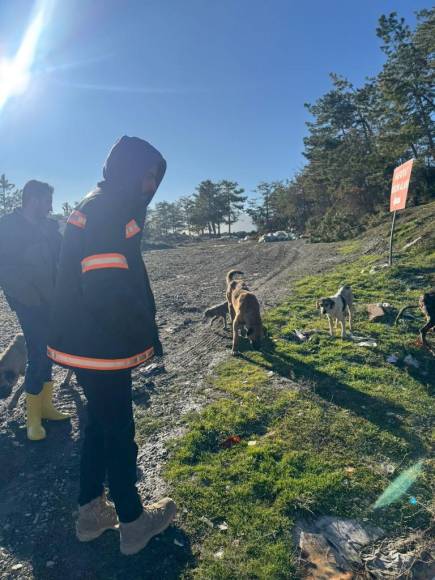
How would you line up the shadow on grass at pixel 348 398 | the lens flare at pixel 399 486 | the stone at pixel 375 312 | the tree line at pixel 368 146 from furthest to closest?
the tree line at pixel 368 146 → the stone at pixel 375 312 → the shadow on grass at pixel 348 398 → the lens flare at pixel 399 486

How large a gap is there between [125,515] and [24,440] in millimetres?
2395

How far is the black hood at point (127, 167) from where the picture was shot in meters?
2.45

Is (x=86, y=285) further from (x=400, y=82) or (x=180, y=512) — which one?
(x=400, y=82)

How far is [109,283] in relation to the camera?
2.24 meters

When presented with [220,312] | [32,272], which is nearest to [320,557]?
[32,272]

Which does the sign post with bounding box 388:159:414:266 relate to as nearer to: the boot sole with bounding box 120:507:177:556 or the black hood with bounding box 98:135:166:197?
the black hood with bounding box 98:135:166:197

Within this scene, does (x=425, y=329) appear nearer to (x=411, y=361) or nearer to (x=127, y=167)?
(x=411, y=361)

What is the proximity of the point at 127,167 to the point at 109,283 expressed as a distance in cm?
80

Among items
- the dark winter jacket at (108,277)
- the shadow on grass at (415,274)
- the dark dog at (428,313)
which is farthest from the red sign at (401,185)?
the dark winter jacket at (108,277)

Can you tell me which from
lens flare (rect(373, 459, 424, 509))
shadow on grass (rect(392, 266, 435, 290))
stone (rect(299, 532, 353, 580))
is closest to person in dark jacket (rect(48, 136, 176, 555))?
stone (rect(299, 532, 353, 580))

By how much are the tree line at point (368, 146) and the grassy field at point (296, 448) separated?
2181 cm

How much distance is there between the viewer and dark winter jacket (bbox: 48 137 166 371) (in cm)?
226

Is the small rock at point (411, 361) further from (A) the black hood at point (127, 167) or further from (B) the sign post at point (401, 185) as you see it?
(B) the sign post at point (401, 185)

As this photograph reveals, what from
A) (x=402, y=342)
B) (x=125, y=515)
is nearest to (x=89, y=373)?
(x=125, y=515)
